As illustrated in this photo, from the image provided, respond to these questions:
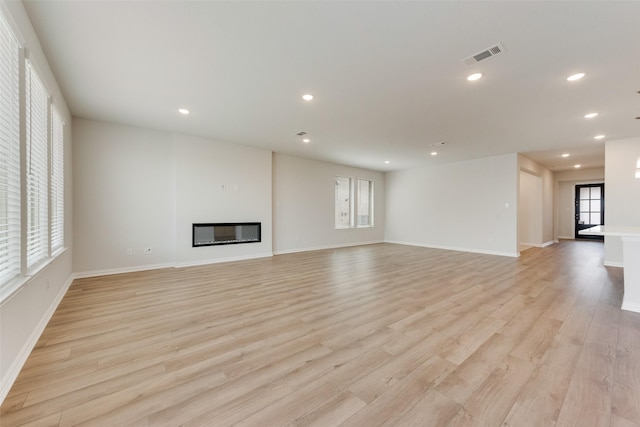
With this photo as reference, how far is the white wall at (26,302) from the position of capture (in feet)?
5.65

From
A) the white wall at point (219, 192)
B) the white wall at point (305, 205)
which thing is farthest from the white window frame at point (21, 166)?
the white wall at point (305, 205)

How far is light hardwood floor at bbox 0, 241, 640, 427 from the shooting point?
4.92ft

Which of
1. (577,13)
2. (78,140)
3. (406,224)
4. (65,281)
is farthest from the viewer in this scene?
(406,224)

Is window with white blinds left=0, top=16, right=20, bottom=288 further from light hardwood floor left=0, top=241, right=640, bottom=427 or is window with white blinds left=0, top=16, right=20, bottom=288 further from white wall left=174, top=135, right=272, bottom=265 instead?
white wall left=174, top=135, right=272, bottom=265

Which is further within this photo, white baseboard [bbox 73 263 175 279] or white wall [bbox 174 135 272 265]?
white wall [bbox 174 135 272 265]

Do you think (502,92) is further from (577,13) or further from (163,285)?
(163,285)

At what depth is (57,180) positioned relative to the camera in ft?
11.3

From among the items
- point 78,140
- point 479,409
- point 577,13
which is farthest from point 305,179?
point 479,409

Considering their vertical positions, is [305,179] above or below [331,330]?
above

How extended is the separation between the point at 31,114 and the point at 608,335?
18.9 ft

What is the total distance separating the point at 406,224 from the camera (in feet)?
30.3

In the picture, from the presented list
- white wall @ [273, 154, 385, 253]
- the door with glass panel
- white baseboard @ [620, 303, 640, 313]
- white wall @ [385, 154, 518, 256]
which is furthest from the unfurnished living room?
the door with glass panel

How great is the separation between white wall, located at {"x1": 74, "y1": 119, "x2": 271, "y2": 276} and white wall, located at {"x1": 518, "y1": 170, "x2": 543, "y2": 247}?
27.7 feet

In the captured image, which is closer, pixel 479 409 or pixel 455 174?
pixel 479 409
